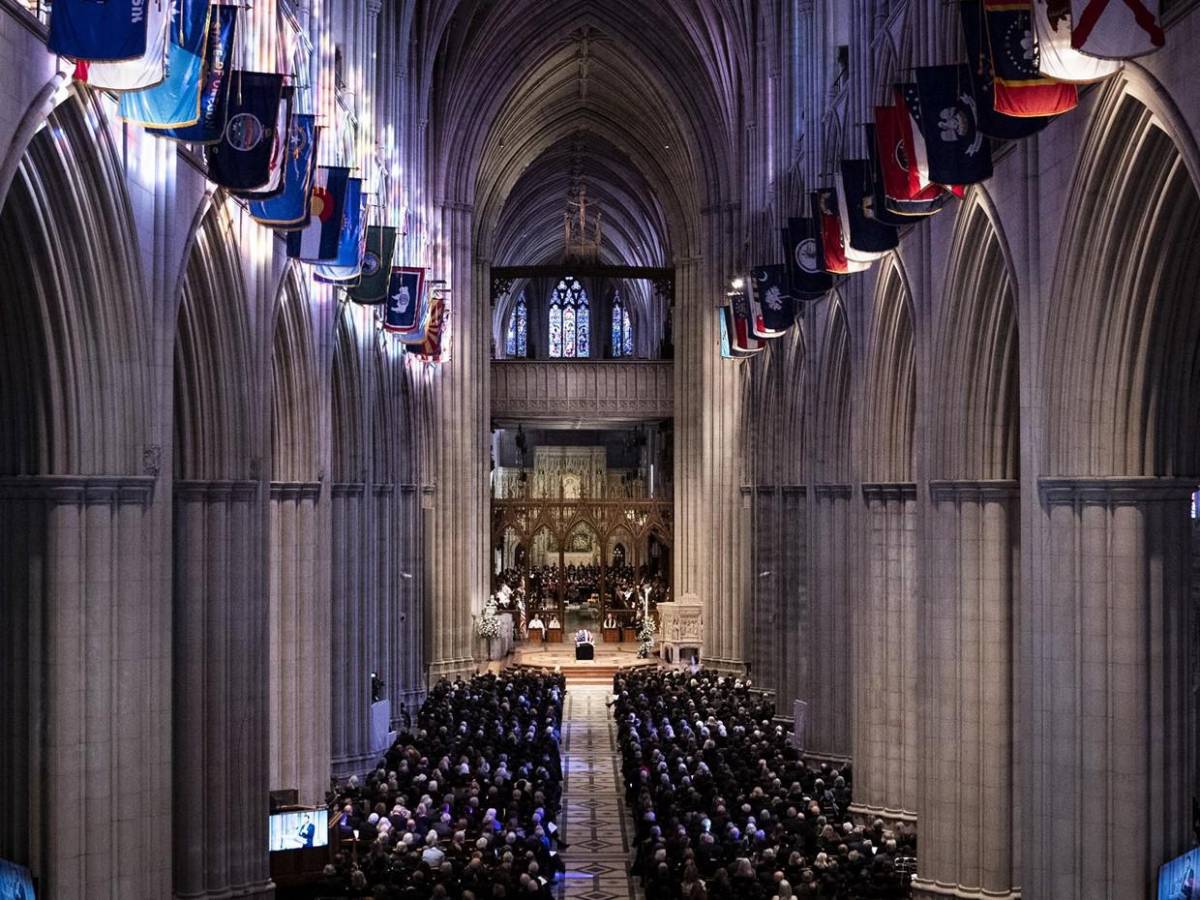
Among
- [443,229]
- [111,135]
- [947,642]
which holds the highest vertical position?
[443,229]

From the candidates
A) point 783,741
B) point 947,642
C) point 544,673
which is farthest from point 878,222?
point 544,673

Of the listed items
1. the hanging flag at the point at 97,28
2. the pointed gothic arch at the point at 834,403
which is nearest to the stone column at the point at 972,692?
the pointed gothic arch at the point at 834,403

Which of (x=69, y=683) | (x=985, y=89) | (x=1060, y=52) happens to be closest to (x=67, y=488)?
(x=69, y=683)

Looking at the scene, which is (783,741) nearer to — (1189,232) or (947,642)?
(947,642)

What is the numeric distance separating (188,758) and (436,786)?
762 centimetres

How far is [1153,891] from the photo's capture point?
13.5 metres

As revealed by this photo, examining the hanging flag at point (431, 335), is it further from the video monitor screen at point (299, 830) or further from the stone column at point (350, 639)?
the video monitor screen at point (299, 830)

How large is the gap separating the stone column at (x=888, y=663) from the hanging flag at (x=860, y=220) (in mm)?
4908

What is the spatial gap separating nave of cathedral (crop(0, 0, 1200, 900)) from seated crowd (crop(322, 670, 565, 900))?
121 millimetres

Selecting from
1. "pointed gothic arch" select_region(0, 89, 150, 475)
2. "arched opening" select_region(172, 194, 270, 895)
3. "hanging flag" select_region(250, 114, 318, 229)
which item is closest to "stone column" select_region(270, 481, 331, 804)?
"arched opening" select_region(172, 194, 270, 895)

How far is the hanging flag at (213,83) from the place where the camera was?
13.2 m

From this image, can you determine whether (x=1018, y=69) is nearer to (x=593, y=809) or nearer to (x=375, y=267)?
(x=375, y=267)

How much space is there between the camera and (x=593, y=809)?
28719 mm

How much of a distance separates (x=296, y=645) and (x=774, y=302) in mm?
12607
